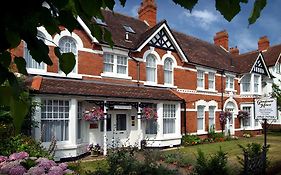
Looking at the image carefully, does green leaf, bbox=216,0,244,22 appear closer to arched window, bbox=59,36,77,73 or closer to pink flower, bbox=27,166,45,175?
pink flower, bbox=27,166,45,175

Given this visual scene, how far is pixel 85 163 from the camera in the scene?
47.6 feet

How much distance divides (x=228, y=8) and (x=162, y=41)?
20.9 m

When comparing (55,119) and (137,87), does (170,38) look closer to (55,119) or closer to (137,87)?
(137,87)

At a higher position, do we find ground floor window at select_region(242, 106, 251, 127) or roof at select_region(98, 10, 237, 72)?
roof at select_region(98, 10, 237, 72)

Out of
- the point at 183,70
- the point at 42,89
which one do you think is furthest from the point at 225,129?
the point at 42,89

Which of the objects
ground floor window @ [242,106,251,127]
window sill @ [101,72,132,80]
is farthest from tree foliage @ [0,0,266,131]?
ground floor window @ [242,106,251,127]

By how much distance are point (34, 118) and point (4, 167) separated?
26.0 ft

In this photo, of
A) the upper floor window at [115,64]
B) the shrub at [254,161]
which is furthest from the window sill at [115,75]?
the shrub at [254,161]

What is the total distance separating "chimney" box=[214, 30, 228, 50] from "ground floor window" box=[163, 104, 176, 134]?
1627 centimetres

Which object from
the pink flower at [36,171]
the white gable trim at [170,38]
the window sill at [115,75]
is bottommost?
the pink flower at [36,171]

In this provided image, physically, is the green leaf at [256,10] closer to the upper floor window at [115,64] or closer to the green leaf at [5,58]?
the green leaf at [5,58]

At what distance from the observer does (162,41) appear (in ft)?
73.1

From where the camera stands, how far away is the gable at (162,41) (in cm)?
2158

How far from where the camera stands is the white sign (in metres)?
11.7
